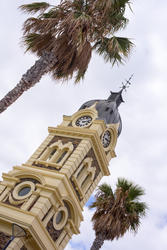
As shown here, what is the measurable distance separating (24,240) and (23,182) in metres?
4.17

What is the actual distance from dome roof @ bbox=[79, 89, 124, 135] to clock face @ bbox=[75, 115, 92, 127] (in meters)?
0.83

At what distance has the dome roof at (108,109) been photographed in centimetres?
2494

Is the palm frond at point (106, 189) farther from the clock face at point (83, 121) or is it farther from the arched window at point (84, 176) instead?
the clock face at point (83, 121)

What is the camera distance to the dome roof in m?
24.9

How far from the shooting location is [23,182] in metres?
19.4

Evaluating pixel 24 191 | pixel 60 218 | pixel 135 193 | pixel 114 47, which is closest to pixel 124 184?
pixel 135 193

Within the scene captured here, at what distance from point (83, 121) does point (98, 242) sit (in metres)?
9.41

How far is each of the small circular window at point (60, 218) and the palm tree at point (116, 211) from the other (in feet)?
6.45

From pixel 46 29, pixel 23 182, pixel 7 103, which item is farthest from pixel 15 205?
pixel 46 29

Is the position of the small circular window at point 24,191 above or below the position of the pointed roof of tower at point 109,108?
below

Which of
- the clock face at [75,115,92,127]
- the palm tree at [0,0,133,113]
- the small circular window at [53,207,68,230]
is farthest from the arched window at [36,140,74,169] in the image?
the palm tree at [0,0,133,113]

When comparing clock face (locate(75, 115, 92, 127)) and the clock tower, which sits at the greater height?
clock face (locate(75, 115, 92, 127))

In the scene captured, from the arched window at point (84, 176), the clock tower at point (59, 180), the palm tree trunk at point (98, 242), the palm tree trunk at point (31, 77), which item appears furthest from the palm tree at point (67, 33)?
the palm tree trunk at point (98, 242)

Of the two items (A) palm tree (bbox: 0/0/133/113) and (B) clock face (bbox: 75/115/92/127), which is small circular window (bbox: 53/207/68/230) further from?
(A) palm tree (bbox: 0/0/133/113)
